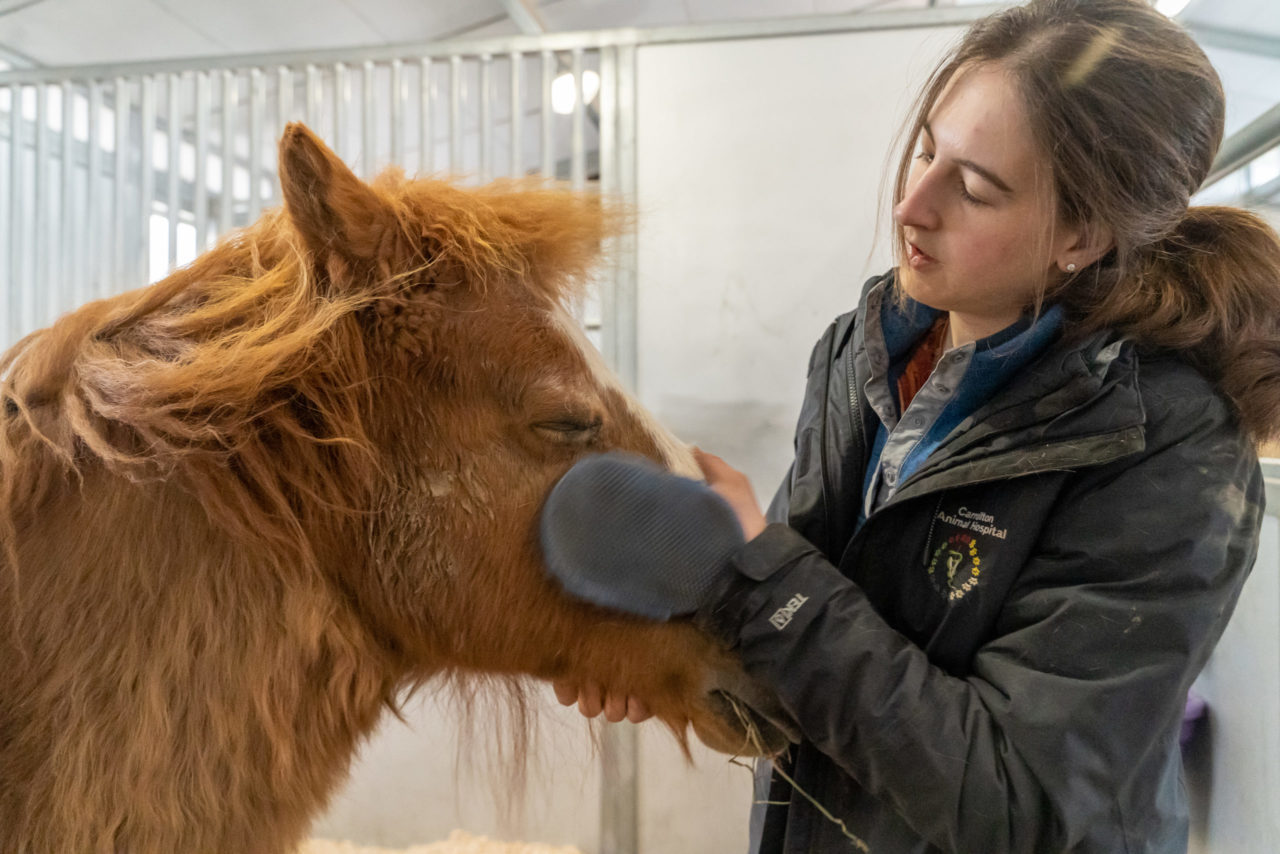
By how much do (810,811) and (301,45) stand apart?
125 inches

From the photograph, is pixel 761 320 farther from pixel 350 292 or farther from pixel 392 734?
pixel 392 734

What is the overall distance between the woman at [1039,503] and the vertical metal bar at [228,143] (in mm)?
1885

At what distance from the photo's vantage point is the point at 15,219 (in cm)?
237

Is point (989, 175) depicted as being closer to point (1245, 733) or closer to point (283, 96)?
point (1245, 733)

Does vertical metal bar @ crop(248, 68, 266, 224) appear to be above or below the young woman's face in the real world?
above

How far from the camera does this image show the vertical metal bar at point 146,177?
2236 mm

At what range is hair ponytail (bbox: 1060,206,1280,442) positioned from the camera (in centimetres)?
78

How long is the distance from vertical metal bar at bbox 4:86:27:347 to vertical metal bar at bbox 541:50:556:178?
181cm

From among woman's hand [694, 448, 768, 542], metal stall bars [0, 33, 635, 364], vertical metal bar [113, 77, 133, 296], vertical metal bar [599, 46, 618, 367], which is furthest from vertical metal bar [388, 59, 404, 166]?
woman's hand [694, 448, 768, 542]

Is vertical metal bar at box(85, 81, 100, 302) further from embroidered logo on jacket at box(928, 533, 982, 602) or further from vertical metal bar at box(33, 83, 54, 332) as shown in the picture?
embroidered logo on jacket at box(928, 533, 982, 602)

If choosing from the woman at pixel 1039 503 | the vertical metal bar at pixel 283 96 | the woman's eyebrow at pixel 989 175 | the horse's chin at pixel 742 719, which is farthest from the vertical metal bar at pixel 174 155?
the woman's eyebrow at pixel 989 175

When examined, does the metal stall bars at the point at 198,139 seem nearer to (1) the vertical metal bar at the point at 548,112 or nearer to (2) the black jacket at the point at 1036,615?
(1) the vertical metal bar at the point at 548,112

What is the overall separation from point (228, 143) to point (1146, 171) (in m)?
2.31

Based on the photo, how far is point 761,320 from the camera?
2031mm
